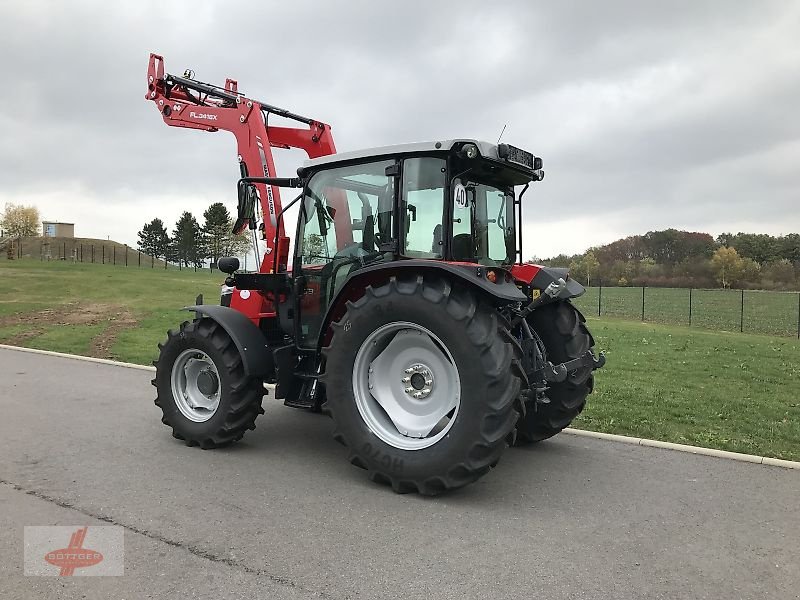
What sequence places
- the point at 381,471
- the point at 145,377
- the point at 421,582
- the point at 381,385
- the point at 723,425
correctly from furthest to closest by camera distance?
the point at 145,377 < the point at 723,425 < the point at 381,385 < the point at 381,471 < the point at 421,582

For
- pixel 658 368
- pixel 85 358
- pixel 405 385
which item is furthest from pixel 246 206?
pixel 658 368

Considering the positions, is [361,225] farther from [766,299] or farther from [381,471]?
[766,299]

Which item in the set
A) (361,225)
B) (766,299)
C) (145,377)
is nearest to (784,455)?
(361,225)

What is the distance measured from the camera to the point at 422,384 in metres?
4.73

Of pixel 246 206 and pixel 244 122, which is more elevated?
pixel 244 122

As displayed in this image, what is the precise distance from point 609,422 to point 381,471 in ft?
10.3

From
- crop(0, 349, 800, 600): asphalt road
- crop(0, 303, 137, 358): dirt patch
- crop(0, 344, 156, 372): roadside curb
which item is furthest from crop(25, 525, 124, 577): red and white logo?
crop(0, 303, 137, 358): dirt patch

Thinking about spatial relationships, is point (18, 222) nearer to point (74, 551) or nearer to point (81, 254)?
point (81, 254)

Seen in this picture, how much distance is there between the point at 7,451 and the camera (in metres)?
5.35

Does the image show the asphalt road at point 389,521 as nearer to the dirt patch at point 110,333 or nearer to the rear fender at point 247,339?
the rear fender at point 247,339

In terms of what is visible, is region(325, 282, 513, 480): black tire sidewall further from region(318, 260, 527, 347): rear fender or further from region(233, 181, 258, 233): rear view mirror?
region(233, 181, 258, 233): rear view mirror

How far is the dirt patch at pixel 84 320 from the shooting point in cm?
1344

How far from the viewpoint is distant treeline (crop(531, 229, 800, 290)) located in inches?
1560

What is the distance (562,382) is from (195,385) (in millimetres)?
→ 3488
